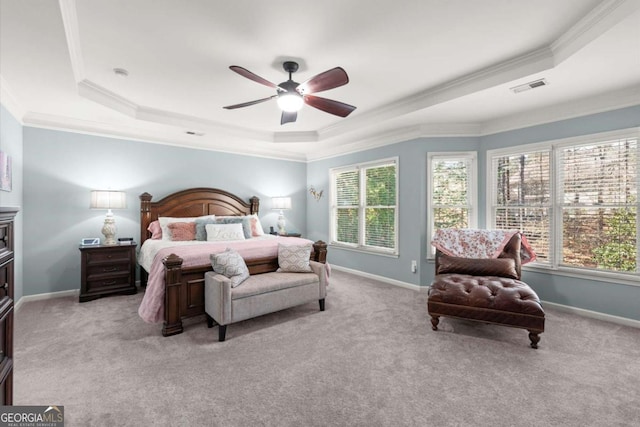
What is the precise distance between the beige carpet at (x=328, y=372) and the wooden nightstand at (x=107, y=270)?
0.60 m

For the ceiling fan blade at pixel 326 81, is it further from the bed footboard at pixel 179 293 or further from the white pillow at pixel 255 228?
the white pillow at pixel 255 228

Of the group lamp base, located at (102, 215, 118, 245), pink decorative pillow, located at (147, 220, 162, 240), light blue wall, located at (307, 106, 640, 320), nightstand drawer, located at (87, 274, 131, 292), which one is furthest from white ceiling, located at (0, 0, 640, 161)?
nightstand drawer, located at (87, 274, 131, 292)

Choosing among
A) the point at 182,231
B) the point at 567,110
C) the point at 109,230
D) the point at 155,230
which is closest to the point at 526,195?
the point at 567,110

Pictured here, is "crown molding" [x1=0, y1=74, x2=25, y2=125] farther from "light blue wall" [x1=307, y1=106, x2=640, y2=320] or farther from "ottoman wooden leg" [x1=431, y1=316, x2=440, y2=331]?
"ottoman wooden leg" [x1=431, y1=316, x2=440, y2=331]

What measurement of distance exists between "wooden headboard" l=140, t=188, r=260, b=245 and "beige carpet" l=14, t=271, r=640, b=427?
180 centimetres

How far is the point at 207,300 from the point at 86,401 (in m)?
1.25

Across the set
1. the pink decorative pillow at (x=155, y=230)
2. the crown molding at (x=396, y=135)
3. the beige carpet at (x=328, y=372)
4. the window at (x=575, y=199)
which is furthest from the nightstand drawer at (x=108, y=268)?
the window at (x=575, y=199)

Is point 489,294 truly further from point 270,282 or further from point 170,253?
point 170,253

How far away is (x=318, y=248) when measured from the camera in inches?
162

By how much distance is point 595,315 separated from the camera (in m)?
3.35
